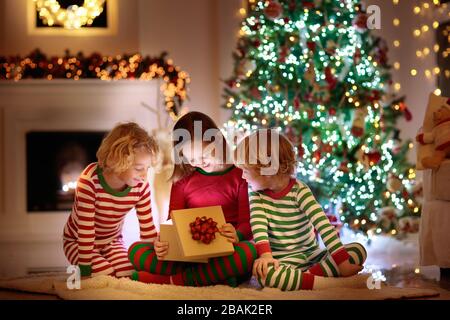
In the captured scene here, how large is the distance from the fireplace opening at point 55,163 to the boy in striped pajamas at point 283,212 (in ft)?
8.82

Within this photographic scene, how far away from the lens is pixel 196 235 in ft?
8.56

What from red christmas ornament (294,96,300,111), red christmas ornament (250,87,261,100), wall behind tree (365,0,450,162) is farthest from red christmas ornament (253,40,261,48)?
wall behind tree (365,0,450,162)

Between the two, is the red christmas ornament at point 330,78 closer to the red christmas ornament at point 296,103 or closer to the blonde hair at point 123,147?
the red christmas ornament at point 296,103

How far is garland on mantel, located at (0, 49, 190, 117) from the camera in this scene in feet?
17.1

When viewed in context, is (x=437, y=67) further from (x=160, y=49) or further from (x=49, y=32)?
(x=49, y=32)

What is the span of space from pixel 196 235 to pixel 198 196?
0.37 m

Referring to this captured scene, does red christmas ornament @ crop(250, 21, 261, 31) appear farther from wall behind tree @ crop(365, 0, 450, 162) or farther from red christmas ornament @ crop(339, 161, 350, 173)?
wall behind tree @ crop(365, 0, 450, 162)

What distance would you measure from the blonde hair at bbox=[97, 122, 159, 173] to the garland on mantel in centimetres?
231

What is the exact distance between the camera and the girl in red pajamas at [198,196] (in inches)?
109

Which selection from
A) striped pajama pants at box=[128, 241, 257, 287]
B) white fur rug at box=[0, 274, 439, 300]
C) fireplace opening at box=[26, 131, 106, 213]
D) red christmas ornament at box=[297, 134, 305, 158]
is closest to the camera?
white fur rug at box=[0, 274, 439, 300]
